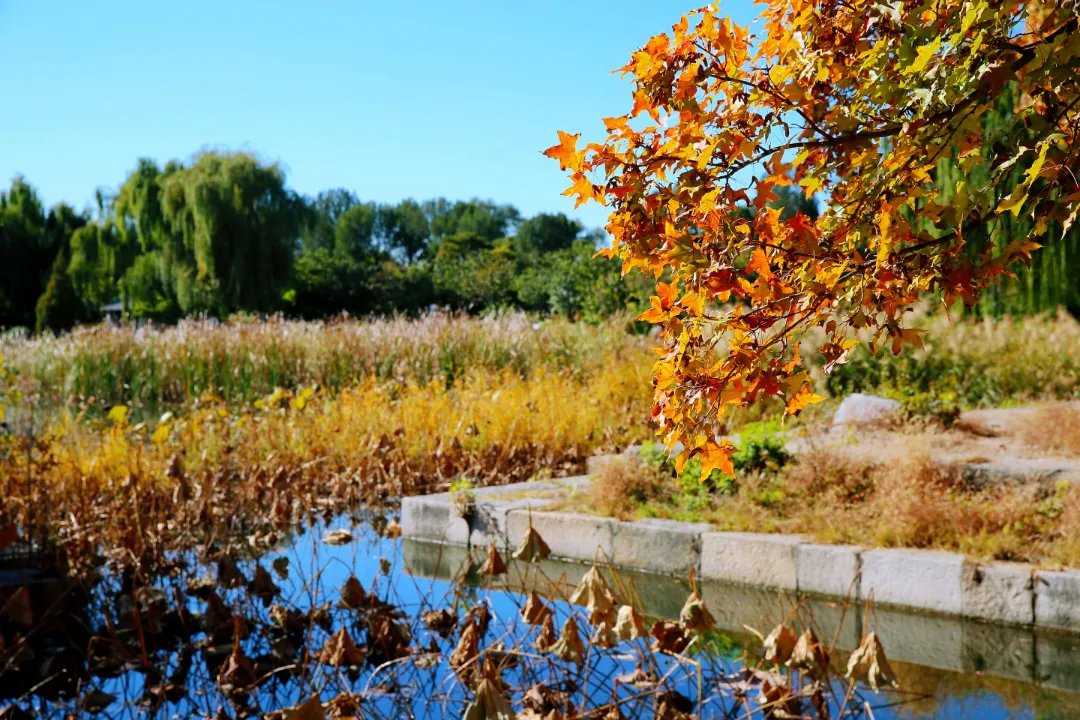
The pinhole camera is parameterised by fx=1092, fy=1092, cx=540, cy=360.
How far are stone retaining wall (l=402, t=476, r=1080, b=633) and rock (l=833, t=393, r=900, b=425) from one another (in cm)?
210

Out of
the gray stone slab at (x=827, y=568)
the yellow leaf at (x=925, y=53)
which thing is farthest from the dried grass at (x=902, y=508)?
the yellow leaf at (x=925, y=53)

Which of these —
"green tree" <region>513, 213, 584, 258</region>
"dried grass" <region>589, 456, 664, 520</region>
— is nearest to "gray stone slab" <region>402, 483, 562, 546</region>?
"dried grass" <region>589, 456, 664, 520</region>

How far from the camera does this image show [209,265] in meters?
25.8

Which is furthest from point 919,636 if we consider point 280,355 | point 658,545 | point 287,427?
point 280,355

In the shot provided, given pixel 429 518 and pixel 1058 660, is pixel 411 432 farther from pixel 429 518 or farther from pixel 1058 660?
pixel 1058 660

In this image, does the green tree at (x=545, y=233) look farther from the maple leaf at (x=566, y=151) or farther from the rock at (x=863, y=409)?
the maple leaf at (x=566, y=151)

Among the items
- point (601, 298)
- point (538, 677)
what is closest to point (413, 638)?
point (538, 677)

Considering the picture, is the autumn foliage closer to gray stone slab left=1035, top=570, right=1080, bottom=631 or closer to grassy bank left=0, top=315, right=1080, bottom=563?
gray stone slab left=1035, top=570, right=1080, bottom=631

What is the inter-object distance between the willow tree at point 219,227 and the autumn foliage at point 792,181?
24775mm

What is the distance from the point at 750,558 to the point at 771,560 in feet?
0.33

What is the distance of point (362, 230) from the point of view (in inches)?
2532

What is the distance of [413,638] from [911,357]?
6156 mm

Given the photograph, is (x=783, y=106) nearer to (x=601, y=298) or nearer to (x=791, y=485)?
(x=791, y=485)

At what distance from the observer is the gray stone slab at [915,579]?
13.9 ft
